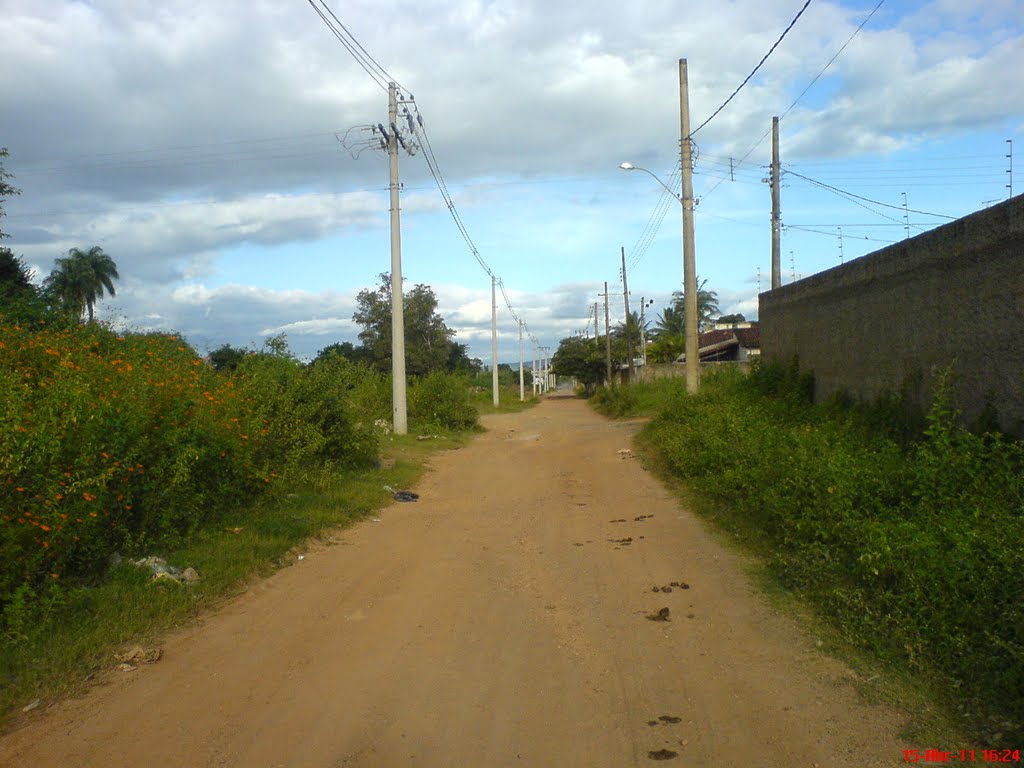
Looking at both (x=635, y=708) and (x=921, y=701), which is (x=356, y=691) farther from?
(x=921, y=701)

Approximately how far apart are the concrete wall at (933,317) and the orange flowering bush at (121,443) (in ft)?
28.2

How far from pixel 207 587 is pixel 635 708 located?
13.9ft

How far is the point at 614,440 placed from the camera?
858 inches

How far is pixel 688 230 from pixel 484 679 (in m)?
17.5

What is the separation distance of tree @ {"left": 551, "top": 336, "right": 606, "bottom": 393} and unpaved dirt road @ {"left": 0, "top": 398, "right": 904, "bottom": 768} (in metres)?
58.5

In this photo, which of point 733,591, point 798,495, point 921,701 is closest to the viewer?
point 921,701

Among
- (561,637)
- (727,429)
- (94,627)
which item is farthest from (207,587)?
(727,429)

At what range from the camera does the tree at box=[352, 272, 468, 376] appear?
51.1 metres

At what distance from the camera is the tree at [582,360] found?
67.6m

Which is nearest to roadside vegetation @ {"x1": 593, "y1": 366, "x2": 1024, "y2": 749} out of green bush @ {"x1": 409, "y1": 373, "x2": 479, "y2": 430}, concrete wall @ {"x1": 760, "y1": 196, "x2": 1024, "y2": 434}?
concrete wall @ {"x1": 760, "y1": 196, "x2": 1024, "y2": 434}
